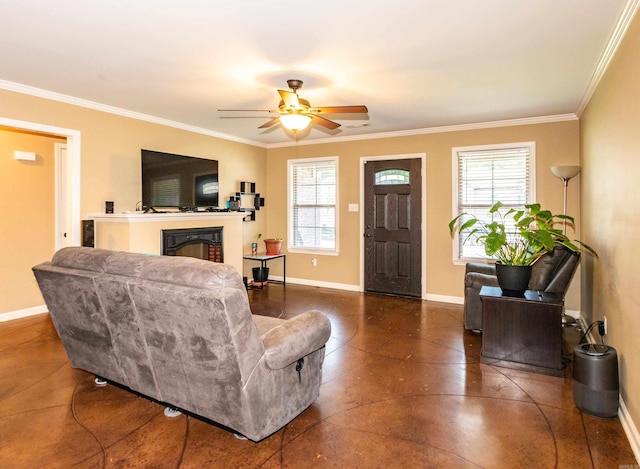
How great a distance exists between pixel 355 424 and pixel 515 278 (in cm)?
184

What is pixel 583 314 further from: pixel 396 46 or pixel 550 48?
pixel 396 46

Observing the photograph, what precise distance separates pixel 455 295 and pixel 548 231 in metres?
2.58

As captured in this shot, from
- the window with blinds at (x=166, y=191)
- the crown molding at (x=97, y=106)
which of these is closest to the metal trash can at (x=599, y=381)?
the window with blinds at (x=166, y=191)

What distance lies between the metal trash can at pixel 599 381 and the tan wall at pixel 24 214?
5.59 m

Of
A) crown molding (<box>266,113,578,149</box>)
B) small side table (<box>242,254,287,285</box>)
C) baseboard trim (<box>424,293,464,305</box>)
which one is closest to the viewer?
crown molding (<box>266,113,578,149</box>)

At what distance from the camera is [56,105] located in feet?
13.7

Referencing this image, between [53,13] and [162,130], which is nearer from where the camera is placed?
[53,13]

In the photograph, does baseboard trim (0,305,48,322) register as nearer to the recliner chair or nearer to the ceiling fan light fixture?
the ceiling fan light fixture

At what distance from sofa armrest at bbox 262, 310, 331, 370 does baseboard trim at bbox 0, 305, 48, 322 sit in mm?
4004

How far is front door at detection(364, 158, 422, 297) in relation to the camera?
5809mm

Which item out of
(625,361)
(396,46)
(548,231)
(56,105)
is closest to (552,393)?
(625,361)

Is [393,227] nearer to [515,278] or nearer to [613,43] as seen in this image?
[515,278]

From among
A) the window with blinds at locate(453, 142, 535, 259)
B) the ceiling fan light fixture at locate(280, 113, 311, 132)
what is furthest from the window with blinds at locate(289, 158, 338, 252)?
the ceiling fan light fixture at locate(280, 113, 311, 132)

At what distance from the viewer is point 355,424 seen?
2355 mm
